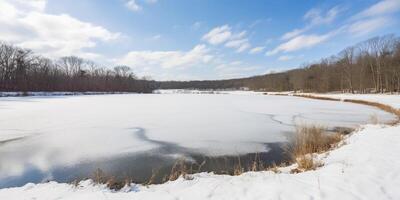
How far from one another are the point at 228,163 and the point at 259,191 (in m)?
2.24

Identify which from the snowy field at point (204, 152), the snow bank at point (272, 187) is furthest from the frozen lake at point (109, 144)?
the snow bank at point (272, 187)

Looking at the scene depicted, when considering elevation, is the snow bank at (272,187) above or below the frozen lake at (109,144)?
above

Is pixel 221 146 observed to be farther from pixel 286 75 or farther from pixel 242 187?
pixel 286 75

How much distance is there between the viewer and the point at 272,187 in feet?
11.5

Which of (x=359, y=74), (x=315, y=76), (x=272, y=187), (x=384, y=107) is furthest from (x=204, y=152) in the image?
(x=315, y=76)

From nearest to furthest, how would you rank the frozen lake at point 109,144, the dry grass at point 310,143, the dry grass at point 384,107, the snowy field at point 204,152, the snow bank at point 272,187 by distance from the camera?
the snow bank at point 272,187
the snowy field at point 204,152
the frozen lake at point 109,144
the dry grass at point 310,143
the dry grass at point 384,107

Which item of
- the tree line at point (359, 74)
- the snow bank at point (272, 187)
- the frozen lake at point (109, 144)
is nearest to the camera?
the snow bank at point (272, 187)

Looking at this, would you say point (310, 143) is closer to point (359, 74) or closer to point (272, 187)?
point (272, 187)

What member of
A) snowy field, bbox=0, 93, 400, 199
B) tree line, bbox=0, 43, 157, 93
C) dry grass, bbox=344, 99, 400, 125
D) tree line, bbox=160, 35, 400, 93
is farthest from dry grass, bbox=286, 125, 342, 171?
tree line, bbox=0, 43, 157, 93

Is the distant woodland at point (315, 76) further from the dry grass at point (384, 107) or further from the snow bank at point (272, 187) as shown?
the snow bank at point (272, 187)

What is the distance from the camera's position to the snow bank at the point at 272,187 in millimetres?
3223

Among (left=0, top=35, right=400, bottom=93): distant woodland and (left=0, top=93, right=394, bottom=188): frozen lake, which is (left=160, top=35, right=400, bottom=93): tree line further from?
(left=0, top=93, right=394, bottom=188): frozen lake

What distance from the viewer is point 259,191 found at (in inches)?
135

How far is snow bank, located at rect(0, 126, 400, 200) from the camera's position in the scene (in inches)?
127
